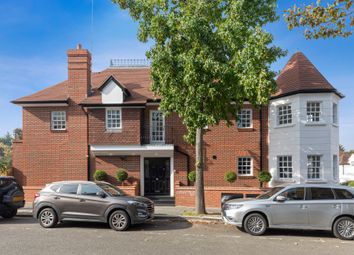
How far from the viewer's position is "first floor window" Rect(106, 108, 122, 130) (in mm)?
16484

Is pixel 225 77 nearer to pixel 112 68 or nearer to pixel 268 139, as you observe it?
pixel 268 139

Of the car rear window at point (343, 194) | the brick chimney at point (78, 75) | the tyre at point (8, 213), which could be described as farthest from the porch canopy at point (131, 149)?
the car rear window at point (343, 194)

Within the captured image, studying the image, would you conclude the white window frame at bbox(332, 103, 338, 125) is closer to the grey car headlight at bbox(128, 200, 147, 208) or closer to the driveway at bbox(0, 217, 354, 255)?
the driveway at bbox(0, 217, 354, 255)

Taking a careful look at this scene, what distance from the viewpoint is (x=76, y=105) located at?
17062mm

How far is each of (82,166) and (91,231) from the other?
8.08 m

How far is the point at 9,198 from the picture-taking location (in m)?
11.4

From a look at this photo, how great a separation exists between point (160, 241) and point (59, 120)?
11.6m

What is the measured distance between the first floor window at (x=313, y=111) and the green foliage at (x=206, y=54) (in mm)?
5662

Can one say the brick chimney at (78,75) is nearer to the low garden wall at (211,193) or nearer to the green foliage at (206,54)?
the green foliage at (206,54)


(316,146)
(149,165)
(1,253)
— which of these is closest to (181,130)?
(149,165)

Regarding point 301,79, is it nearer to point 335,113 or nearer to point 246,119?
point 335,113

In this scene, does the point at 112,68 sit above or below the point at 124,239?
above

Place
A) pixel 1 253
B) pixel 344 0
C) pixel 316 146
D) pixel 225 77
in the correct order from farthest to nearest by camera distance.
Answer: pixel 316 146, pixel 225 77, pixel 1 253, pixel 344 0

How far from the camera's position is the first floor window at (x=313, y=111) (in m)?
15.9
